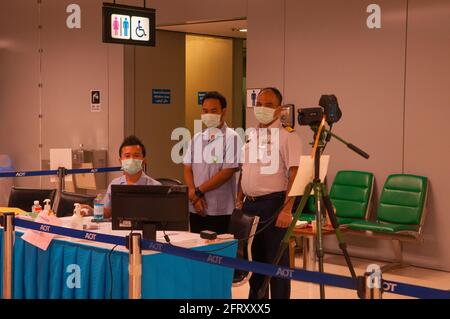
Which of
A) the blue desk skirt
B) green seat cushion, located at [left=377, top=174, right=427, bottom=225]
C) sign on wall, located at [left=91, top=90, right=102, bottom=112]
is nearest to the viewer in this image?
the blue desk skirt

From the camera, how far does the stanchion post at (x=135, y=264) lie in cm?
394

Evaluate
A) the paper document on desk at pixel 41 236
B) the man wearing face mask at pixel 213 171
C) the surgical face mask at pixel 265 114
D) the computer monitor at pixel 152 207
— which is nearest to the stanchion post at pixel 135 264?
the computer monitor at pixel 152 207

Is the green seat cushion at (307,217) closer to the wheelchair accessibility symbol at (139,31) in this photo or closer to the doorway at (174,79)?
the wheelchair accessibility symbol at (139,31)

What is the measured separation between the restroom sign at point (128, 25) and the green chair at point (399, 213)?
3147 mm

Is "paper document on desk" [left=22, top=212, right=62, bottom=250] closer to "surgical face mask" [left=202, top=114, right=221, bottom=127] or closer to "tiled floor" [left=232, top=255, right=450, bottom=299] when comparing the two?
"surgical face mask" [left=202, top=114, right=221, bottom=127]

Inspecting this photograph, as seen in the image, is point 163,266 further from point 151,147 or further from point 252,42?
point 151,147

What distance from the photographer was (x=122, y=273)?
4137 millimetres

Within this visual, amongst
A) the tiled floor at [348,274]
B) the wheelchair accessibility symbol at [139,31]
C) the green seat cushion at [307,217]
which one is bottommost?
the tiled floor at [348,274]

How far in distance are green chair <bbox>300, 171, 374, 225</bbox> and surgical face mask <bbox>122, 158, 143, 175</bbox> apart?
2.82m

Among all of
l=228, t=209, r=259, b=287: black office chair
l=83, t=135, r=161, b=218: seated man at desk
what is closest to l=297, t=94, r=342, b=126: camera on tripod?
l=228, t=209, r=259, b=287: black office chair

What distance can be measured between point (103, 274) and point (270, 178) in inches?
59.6

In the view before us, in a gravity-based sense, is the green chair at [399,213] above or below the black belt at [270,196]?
below

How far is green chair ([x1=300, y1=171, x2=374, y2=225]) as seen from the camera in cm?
764
